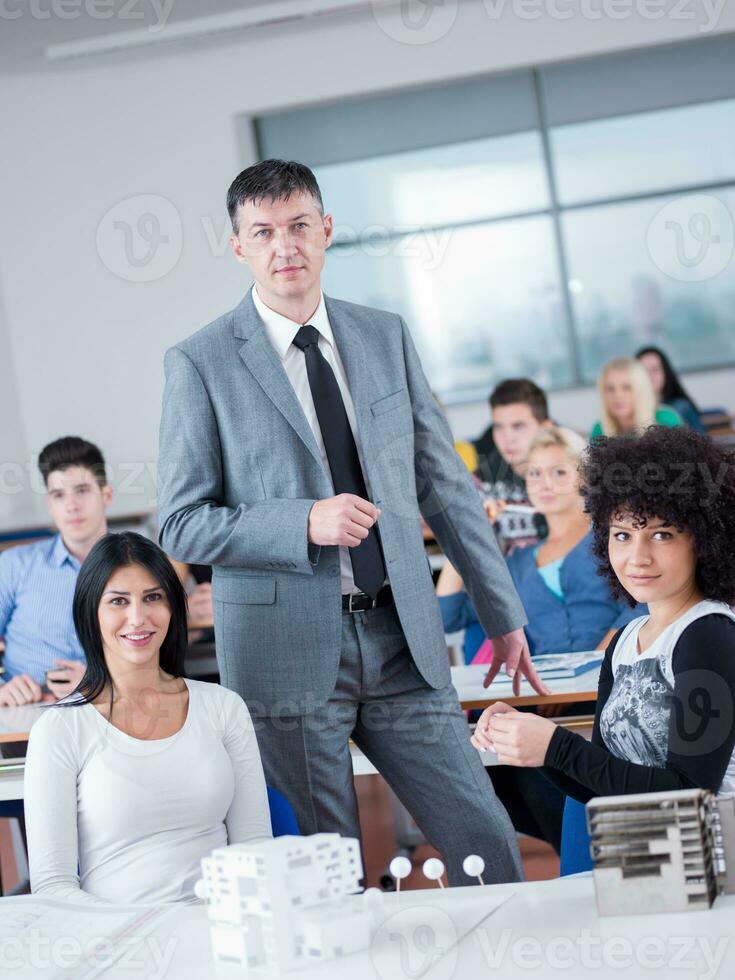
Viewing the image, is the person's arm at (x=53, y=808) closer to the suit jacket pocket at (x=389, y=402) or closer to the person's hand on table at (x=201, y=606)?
the suit jacket pocket at (x=389, y=402)

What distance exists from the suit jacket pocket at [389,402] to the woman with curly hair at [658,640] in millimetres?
369

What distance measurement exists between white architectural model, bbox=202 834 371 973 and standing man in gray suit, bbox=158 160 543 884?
0.72 m

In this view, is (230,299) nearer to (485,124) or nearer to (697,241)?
(485,124)

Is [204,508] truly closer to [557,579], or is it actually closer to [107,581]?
[107,581]

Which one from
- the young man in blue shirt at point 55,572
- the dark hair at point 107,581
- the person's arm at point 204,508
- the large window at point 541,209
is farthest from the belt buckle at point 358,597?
the large window at point 541,209

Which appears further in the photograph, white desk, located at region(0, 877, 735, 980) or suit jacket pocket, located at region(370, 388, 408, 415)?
suit jacket pocket, located at region(370, 388, 408, 415)

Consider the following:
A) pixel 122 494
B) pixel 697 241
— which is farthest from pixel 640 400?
pixel 122 494

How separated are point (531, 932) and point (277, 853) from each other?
0.98 ft

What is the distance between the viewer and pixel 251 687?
82.2 inches
